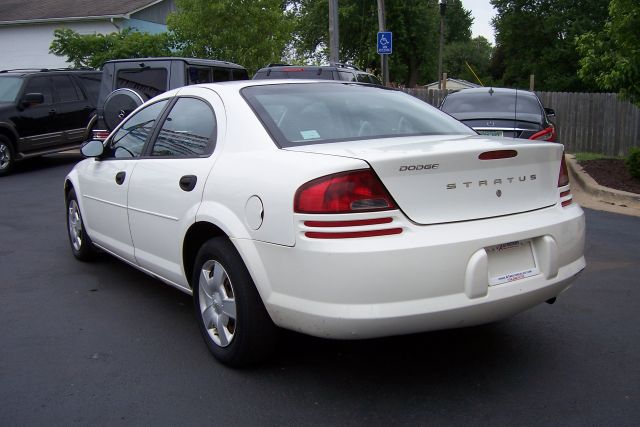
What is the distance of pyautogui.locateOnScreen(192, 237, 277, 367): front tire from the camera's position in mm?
3592

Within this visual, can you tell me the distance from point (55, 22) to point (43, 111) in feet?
57.0

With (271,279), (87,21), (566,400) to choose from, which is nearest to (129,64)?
(271,279)

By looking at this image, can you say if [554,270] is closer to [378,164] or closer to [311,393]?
[378,164]

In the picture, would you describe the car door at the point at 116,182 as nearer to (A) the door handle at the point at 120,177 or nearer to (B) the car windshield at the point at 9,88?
(A) the door handle at the point at 120,177

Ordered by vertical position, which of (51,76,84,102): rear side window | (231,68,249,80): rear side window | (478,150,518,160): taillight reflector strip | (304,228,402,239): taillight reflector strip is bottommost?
(304,228,402,239): taillight reflector strip

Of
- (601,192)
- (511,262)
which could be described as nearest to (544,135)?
(601,192)

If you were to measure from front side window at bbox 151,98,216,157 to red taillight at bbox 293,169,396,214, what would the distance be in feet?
3.57

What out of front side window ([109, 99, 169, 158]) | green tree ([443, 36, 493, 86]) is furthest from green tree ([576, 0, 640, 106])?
green tree ([443, 36, 493, 86])

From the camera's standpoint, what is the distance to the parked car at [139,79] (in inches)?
373

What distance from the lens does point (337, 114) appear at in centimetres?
421

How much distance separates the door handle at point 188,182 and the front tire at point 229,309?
1.26 ft

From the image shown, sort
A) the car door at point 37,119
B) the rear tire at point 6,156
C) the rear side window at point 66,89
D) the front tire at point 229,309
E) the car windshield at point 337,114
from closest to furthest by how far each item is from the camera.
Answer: the front tire at point 229,309, the car windshield at point 337,114, the rear tire at point 6,156, the car door at point 37,119, the rear side window at point 66,89

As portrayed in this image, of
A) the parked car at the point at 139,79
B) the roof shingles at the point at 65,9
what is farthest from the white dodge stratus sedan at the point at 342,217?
the roof shingles at the point at 65,9

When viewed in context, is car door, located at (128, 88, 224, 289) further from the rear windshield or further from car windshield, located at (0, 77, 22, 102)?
car windshield, located at (0, 77, 22, 102)
